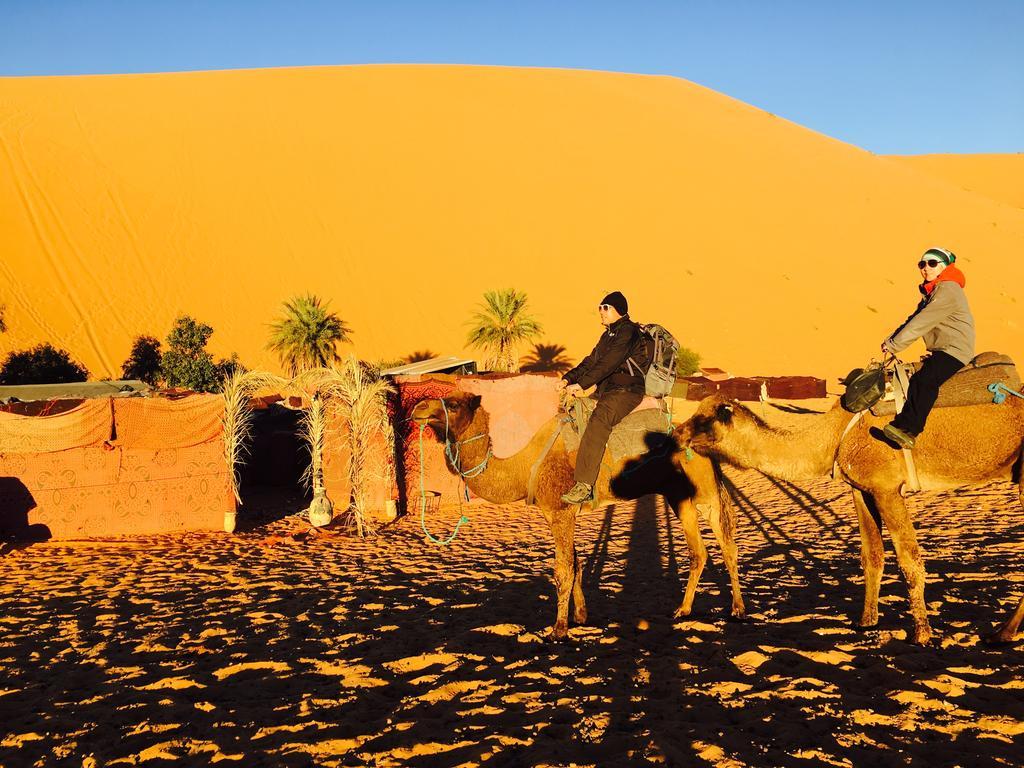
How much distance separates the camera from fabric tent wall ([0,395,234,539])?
39.2 ft

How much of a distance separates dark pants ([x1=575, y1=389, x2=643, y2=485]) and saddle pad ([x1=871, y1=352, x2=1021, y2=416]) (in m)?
1.99

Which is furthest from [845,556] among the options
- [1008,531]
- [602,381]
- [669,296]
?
[669,296]

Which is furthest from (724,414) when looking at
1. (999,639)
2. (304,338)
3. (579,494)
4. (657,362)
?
(304,338)

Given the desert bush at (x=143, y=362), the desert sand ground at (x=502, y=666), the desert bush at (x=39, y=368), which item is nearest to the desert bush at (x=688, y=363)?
the desert bush at (x=143, y=362)

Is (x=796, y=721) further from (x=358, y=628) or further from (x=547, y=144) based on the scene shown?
(x=547, y=144)

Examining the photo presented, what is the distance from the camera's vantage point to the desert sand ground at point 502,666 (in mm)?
4094

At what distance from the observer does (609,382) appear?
21.0 ft

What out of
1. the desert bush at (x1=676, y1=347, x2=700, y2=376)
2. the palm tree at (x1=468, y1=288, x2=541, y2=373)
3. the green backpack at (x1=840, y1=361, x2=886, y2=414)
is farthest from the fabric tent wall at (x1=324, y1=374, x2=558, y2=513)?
the desert bush at (x1=676, y1=347, x2=700, y2=376)

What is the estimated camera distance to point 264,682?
207 inches

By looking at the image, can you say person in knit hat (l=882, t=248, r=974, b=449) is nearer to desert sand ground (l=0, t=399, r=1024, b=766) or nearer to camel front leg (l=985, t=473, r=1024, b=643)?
camel front leg (l=985, t=473, r=1024, b=643)

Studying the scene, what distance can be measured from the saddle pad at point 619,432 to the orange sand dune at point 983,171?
107 meters

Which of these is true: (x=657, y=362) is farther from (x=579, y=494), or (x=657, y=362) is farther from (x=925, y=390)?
(x=925, y=390)

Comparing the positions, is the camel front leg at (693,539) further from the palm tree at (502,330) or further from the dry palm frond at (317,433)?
the palm tree at (502,330)

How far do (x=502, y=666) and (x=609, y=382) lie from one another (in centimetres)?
252
